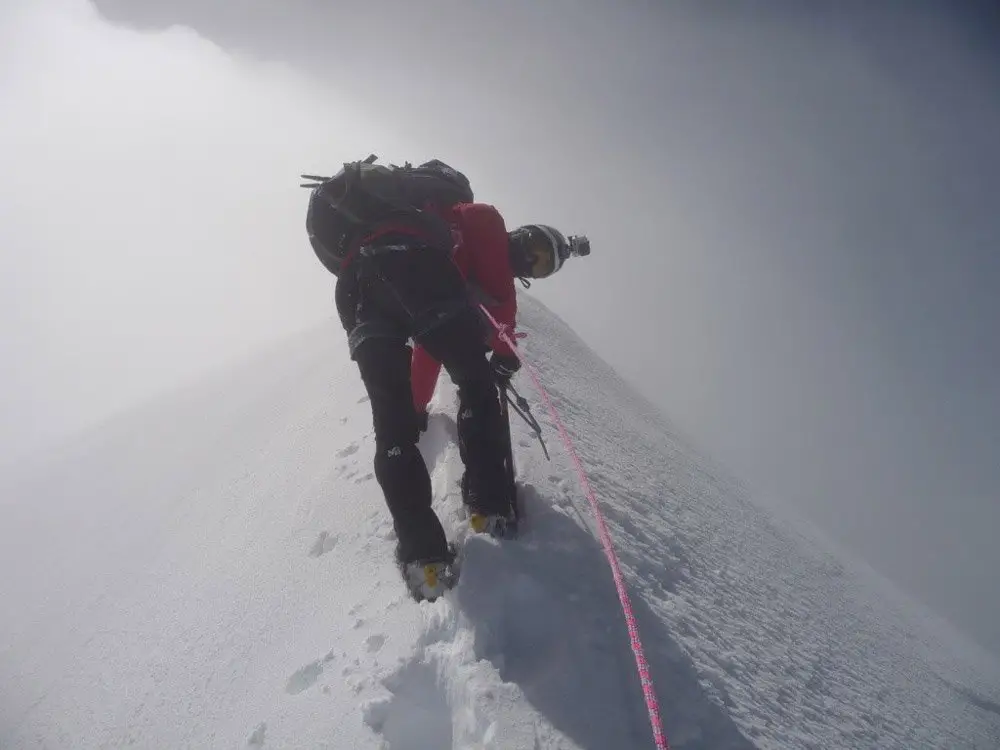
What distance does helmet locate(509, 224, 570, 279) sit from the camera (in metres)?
3.07

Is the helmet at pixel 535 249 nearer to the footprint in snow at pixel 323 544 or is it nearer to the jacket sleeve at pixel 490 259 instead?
the jacket sleeve at pixel 490 259

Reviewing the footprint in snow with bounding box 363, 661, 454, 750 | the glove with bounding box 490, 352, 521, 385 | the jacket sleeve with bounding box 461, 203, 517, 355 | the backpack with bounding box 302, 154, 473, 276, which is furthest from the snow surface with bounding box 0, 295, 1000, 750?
the backpack with bounding box 302, 154, 473, 276

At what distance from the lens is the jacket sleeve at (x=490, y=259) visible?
2852 millimetres

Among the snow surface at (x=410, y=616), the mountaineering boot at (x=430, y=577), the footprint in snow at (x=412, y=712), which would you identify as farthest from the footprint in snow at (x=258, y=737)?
the mountaineering boot at (x=430, y=577)

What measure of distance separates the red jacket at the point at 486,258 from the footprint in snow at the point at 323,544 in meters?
1.23

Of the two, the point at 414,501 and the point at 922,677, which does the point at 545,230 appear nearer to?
the point at 414,501

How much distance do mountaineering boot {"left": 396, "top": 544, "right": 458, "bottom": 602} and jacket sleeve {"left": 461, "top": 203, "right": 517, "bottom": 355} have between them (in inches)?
42.1

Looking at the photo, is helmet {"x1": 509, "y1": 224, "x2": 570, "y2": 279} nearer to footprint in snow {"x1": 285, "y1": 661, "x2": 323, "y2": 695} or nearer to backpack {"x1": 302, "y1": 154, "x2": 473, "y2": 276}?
backpack {"x1": 302, "y1": 154, "x2": 473, "y2": 276}

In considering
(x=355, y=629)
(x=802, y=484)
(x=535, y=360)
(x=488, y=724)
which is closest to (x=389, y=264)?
(x=355, y=629)

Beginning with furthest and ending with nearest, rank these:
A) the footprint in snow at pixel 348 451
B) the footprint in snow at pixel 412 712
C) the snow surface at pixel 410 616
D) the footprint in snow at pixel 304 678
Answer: the footprint in snow at pixel 348 451 < the footprint in snow at pixel 304 678 < the snow surface at pixel 410 616 < the footprint in snow at pixel 412 712

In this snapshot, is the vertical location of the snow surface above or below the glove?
below

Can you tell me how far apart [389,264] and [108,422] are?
738 cm

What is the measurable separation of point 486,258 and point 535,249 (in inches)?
13.3

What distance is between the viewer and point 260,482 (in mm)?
4488
